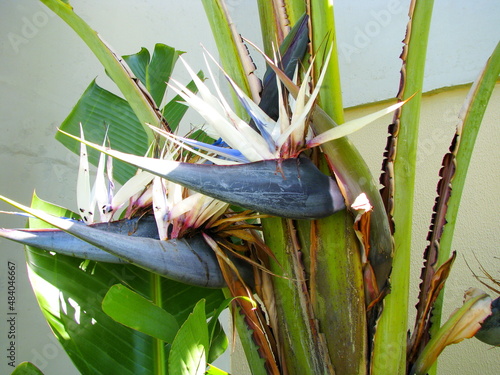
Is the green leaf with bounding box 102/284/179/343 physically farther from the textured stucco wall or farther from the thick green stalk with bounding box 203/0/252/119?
the textured stucco wall

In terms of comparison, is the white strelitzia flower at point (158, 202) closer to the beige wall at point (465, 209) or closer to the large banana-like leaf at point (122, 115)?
the large banana-like leaf at point (122, 115)

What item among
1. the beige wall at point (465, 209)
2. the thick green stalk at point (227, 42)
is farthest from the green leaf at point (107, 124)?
the beige wall at point (465, 209)

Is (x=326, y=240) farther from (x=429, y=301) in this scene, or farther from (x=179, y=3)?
(x=179, y=3)


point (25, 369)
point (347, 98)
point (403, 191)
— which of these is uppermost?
point (347, 98)

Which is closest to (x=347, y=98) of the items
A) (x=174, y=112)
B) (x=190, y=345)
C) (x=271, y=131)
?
(x=174, y=112)

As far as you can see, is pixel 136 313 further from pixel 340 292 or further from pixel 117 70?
pixel 117 70

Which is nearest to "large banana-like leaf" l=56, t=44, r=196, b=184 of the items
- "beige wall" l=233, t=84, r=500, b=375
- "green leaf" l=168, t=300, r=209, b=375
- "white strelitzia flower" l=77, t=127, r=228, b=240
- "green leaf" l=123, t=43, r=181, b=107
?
"green leaf" l=123, t=43, r=181, b=107
